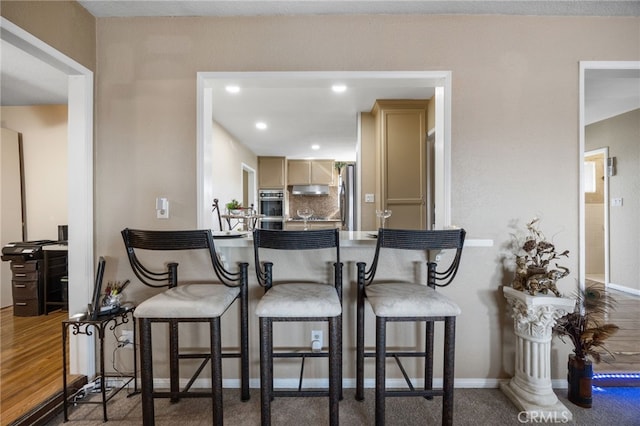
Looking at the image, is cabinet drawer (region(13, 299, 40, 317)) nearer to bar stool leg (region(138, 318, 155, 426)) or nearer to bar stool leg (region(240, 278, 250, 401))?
bar stool leg (region(138, 318, 155, 426))

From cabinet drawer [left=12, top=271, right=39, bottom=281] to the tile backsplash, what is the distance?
181 inches

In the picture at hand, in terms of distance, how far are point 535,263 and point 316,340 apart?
151 centimetres

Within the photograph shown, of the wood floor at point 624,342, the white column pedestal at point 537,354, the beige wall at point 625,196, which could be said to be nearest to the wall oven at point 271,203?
the white column pedestal at point 537,354

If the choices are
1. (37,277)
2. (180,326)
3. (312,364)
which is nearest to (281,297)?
(312,364)

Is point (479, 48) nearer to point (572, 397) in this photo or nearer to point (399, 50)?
point (399, 50)

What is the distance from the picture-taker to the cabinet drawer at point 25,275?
303 cm

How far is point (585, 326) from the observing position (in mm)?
1728

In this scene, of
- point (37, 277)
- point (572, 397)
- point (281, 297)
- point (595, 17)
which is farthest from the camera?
point (37, 277)

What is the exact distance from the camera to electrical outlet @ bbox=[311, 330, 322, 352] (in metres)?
1.91

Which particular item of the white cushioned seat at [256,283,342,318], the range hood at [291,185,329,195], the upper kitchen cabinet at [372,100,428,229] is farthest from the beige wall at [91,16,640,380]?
the range hood at [291,185,329,195]

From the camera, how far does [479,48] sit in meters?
1.88

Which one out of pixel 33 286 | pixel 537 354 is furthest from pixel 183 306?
pixel 33 286

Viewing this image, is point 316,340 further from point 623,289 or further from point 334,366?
point 623,289

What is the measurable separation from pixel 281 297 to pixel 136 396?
129 centimetres
